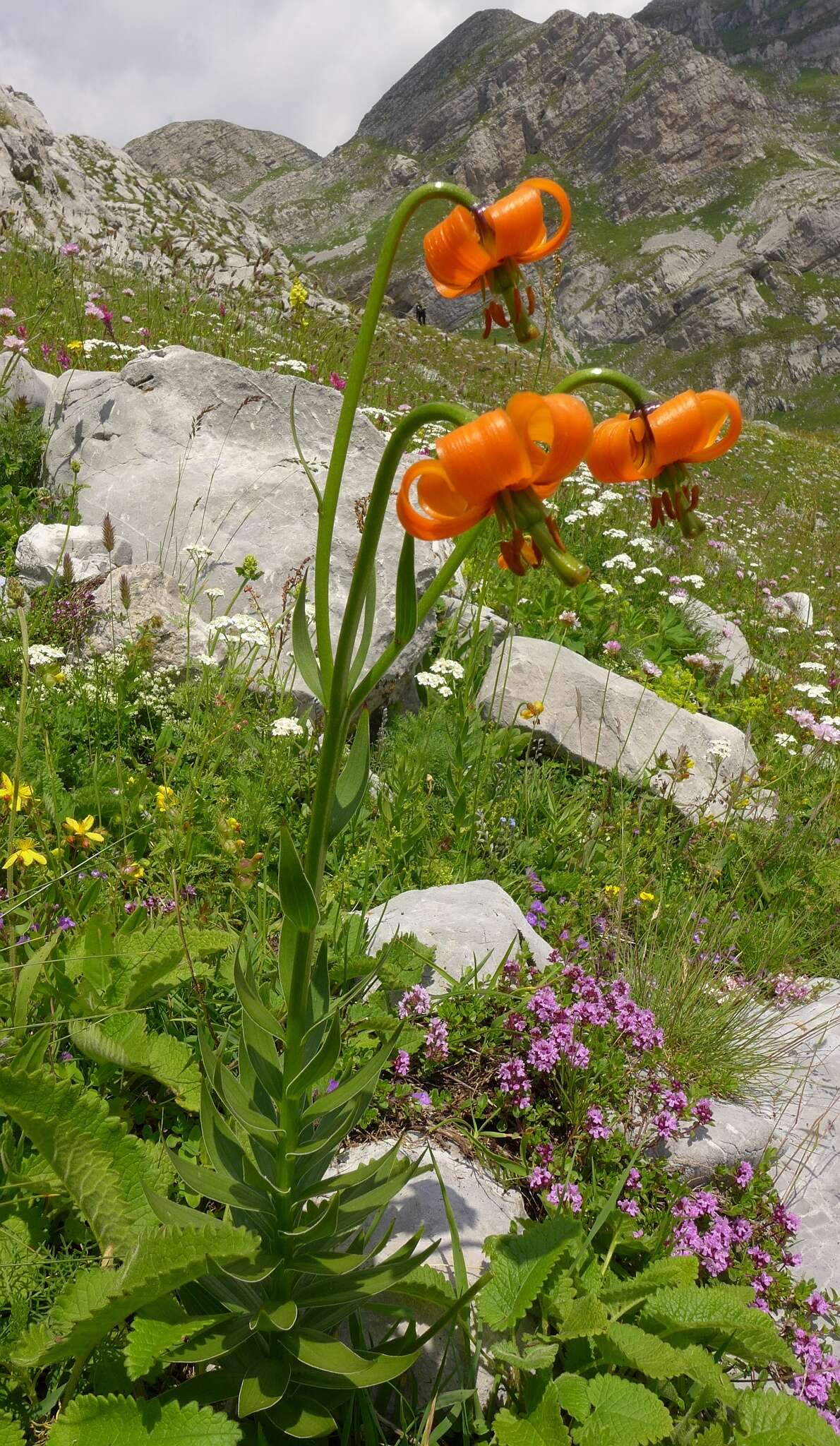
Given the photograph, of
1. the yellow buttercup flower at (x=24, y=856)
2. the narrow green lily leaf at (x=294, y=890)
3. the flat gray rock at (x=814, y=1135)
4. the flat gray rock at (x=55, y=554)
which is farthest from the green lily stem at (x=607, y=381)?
the flat gray rock at (x=55, y=554)

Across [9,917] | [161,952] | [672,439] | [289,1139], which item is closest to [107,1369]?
[289,1139]

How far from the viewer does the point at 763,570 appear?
8484mm

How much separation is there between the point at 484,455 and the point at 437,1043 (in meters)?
1.71

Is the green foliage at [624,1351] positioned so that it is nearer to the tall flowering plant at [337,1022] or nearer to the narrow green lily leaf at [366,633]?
the tall flowering plant at [337,1022]

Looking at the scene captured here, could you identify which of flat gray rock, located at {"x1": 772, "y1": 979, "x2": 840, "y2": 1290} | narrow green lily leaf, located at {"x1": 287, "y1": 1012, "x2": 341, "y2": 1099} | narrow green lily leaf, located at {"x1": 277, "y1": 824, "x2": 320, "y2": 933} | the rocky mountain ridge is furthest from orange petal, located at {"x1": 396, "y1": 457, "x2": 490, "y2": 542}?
the rocky mountain ridge

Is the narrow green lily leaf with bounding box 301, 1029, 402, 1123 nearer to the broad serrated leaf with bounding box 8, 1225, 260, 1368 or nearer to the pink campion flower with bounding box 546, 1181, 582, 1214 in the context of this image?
the broad serrated leaf with bounding box 8, 1225, 260, 1368

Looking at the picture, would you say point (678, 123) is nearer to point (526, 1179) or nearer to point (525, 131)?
point (525, 131)

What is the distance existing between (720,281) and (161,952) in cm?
A: 10144

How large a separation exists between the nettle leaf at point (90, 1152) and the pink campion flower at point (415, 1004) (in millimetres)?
794

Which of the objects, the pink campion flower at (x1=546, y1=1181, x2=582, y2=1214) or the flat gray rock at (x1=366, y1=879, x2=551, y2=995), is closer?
the pink campion flower at (x1=546, y1=1181, x2=582, y2=1214)

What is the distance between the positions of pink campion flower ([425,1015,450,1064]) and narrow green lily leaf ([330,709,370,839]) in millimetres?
1067

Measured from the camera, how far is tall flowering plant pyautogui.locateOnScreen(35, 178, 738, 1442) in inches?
39.7

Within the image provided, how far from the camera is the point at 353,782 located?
4.50 feet

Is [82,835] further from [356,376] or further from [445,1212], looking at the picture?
[356,376]
